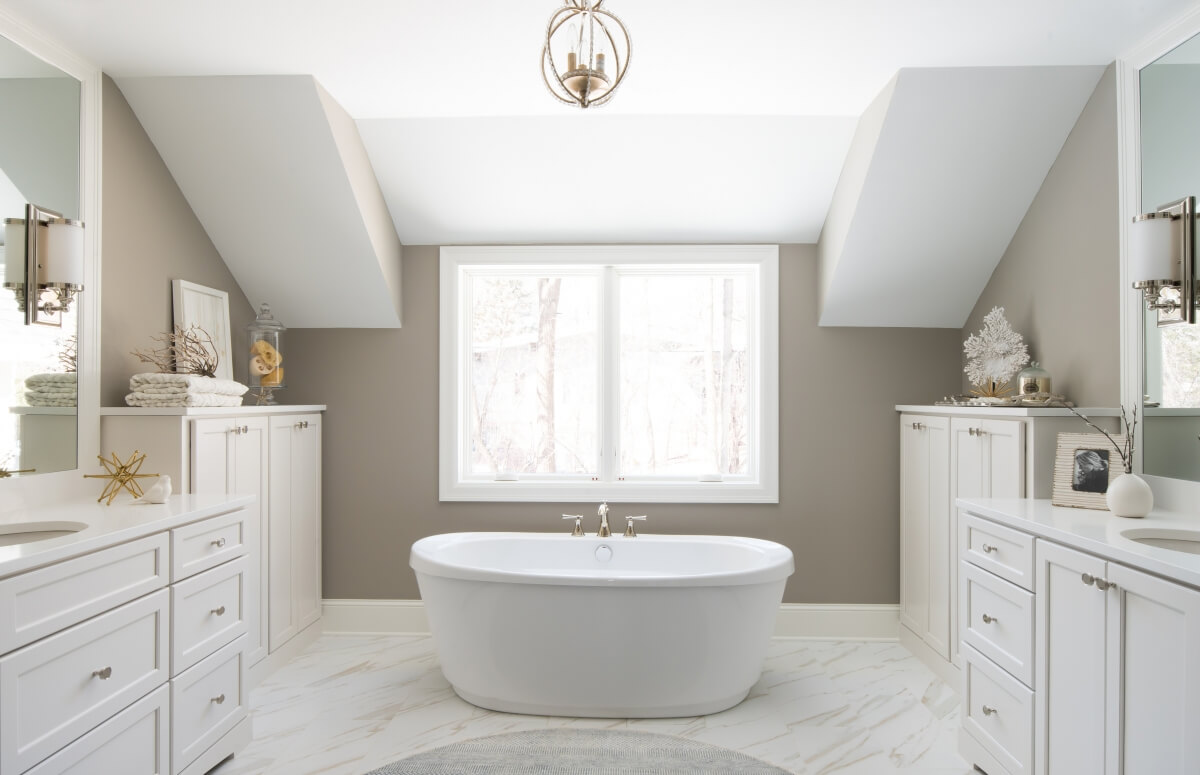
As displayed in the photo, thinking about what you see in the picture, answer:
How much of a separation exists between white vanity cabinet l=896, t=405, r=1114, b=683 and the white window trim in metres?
0.65

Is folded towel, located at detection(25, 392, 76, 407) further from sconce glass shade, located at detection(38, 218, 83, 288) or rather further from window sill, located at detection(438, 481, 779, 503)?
window sill, located at detection(438, 481, 779, 503)

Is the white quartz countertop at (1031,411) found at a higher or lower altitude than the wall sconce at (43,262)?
lower

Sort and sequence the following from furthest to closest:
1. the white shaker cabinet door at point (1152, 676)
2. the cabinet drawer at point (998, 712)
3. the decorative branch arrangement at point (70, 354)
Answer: the decorative branch arrangement at point (70, 354) → the cabinet drawer at point (998, 712) → the white shaker cabinet door at point (1152, 676)

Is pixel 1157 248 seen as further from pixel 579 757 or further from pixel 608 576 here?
pixel 579 757

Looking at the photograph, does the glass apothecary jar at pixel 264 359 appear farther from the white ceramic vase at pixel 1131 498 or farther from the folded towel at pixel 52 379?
the white ceramic vase at pixel 1131 498

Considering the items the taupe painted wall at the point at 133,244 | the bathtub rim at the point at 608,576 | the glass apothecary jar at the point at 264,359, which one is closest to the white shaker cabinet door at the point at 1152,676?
the bathtub rim at the point at 608,576

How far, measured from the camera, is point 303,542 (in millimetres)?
3504

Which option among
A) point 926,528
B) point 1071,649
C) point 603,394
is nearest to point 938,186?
point 926,528

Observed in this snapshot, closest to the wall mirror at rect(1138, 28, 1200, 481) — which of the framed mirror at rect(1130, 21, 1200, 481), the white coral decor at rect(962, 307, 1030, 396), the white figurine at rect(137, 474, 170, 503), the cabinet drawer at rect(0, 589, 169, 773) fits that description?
the framed mirror at rect(1130, 21, 1200, 481)

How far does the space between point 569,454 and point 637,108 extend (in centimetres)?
176

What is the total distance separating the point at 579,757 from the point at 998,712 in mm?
1315

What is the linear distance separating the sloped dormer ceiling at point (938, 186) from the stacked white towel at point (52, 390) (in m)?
3.10

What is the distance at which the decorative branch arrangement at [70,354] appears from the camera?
2426 mm

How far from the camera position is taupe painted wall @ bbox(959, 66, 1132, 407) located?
8.55ft
